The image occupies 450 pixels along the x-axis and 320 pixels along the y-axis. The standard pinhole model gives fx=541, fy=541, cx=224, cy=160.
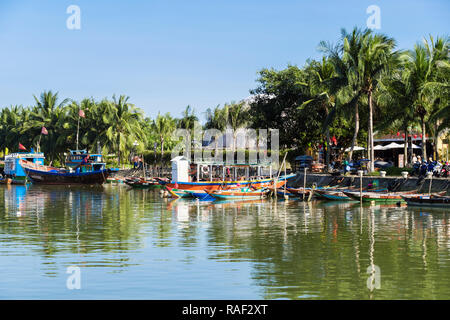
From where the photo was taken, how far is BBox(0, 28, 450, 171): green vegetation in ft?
153

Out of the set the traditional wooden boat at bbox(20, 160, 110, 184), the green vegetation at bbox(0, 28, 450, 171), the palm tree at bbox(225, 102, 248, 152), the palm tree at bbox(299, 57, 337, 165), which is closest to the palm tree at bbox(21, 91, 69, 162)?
the green vegetation at bbox(0, 28, 450, 171)

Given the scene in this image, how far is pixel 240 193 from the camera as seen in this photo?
45.0 meters

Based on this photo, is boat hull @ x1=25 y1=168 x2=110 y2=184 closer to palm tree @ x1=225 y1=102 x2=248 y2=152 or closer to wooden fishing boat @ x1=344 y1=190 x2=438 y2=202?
palm tree @ x1=225 y1=102 x2=248 y2=152

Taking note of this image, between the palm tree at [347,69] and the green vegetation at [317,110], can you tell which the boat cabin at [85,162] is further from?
the palm tree at [347,69]

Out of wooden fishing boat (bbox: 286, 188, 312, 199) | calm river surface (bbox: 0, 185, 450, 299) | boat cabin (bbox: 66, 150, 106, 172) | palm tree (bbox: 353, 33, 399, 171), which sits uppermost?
palm tree (bbox: 353, 33, 399, 171)

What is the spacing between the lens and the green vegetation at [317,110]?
46562mm

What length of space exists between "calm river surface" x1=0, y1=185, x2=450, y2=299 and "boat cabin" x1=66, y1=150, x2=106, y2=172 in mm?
44812

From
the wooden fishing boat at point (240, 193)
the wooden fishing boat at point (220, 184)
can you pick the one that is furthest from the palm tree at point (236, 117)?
the wooden fishing boat at point (240, 193)

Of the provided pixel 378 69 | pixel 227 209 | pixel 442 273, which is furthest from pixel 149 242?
pixel 378 69

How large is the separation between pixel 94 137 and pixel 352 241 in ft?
237

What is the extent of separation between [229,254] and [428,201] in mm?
18992

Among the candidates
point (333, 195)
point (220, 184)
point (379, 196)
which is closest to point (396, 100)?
point (333, 195)

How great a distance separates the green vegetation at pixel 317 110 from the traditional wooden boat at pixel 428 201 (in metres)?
9.44

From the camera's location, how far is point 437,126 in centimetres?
4691
